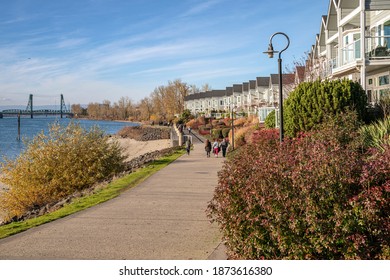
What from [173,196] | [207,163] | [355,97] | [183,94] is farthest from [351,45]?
[183,94]

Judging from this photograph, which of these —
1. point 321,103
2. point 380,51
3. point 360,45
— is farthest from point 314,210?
point 380,51

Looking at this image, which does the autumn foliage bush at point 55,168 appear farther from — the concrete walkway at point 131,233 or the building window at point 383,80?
the building window at point 383,80

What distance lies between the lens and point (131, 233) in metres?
9.54

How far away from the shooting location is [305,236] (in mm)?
6375

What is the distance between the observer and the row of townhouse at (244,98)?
57.6 meters

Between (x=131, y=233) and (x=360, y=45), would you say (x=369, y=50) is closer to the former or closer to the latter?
(x=360, y=45)

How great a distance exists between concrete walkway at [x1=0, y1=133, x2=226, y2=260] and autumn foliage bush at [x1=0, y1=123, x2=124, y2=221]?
18.6 ft

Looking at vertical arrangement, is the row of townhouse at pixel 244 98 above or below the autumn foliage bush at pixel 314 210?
above

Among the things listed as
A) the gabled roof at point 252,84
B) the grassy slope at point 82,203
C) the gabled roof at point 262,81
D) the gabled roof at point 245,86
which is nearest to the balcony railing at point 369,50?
the grassy slope at point 82,203

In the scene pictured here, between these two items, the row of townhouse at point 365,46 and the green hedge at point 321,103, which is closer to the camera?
the green hedge at point 321,103

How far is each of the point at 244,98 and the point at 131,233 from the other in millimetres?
86484

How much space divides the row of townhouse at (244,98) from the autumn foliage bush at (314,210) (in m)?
35.4

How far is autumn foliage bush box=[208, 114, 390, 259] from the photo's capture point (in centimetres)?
614
